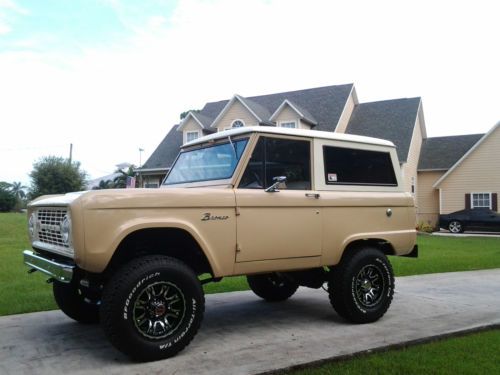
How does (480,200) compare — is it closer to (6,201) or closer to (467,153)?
(467,153)

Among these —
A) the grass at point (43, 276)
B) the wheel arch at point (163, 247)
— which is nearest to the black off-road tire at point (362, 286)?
the wheel arch at point (163, 247)

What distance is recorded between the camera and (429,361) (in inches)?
177

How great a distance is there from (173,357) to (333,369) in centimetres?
141

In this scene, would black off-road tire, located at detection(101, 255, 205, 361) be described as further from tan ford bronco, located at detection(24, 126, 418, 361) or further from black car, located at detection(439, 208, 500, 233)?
black car, located at detection(439, 208, 500, 233)

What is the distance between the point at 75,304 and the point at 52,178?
1495 inches

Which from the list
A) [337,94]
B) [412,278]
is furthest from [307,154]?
[337,94]

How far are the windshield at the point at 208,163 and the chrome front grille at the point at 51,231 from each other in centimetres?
164

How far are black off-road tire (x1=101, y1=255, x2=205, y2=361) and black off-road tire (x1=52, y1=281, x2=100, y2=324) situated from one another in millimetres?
1446

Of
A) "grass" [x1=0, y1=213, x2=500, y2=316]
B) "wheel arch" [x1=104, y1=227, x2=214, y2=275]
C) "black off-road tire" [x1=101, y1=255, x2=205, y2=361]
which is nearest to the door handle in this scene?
"wheel arch" [x1=104, y1=227, x2=214, y2=275]

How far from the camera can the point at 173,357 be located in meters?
4.59

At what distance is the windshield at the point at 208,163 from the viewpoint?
17.7ft

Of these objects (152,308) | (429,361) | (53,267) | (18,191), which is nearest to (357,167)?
(429,361)

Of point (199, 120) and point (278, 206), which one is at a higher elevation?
point (199, 120)

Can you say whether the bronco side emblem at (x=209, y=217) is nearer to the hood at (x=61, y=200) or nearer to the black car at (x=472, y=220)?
the hood at (x=61, y=200)
